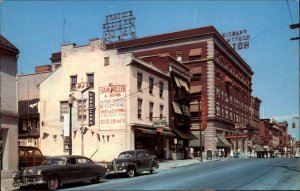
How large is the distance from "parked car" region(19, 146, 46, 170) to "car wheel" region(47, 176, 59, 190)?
331 inches

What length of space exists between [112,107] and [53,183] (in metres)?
20.2

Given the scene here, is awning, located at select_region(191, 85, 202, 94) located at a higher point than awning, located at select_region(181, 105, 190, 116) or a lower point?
higher

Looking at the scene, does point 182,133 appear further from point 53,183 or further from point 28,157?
point 53,183

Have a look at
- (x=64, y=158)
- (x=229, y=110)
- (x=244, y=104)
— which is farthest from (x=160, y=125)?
(x=244, y=104)

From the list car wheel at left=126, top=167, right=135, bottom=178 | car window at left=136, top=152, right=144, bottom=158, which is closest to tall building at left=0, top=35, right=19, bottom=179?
car wheel at left=126, top=167, right=135, bottom=178

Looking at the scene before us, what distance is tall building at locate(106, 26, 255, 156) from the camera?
209 feet

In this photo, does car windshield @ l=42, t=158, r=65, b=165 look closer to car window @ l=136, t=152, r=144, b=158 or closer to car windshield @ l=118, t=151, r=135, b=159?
car windshield @ l=118, t=151, r=135, b=159

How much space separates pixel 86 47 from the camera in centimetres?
4128

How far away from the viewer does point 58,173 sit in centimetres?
1870

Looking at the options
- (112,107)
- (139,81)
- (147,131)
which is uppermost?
(139,81)

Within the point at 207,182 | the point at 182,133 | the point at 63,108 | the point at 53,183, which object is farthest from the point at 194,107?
the point at 53,183

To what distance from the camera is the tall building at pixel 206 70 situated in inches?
2502

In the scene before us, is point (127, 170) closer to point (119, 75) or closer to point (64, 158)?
point (64, 158)

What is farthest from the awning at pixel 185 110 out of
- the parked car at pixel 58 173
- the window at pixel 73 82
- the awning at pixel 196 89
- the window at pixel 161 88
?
the parked car at pixel 58 173
